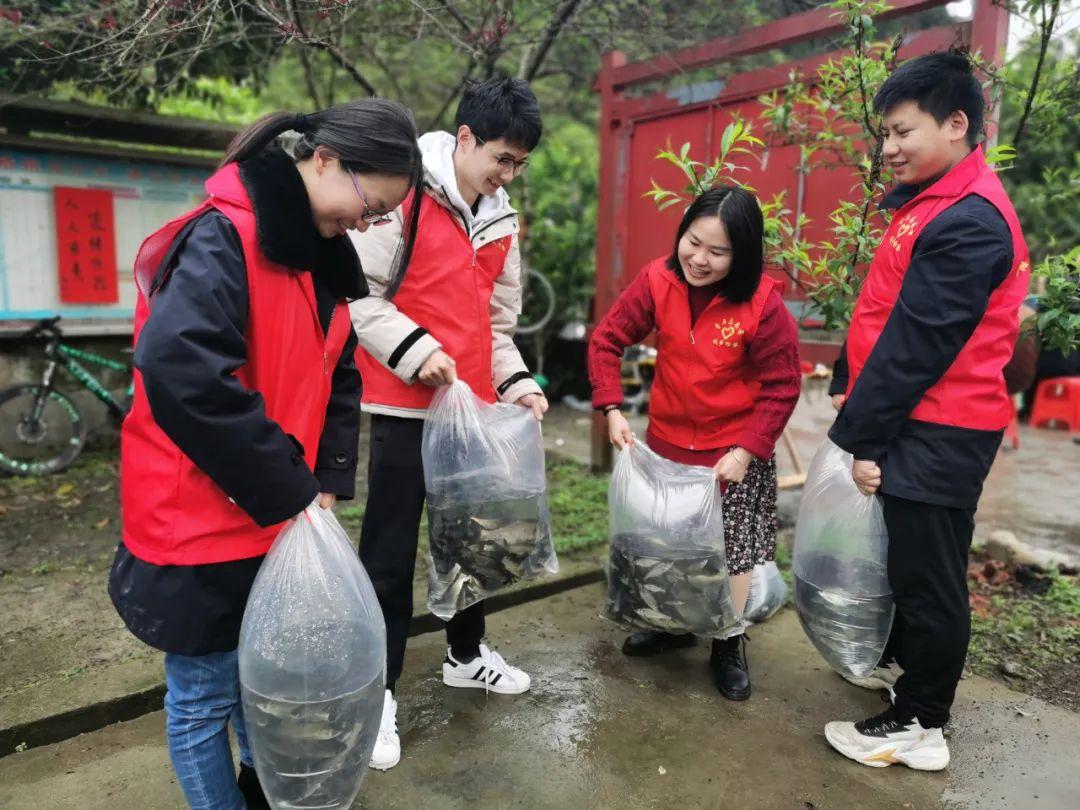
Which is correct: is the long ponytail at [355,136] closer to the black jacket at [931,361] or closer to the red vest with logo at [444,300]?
the red vest with logo at [444,300]

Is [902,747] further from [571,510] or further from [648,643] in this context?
[571,510]

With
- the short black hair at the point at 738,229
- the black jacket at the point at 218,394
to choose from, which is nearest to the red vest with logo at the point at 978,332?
the short black hair at the point at 738,229

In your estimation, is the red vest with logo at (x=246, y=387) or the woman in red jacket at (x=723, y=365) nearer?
the red vest with logo at (x=246, y=387)

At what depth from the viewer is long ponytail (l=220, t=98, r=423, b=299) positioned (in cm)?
161

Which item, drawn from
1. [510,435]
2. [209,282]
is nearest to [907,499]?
[510,435]

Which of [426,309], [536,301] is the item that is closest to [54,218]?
[426,309]

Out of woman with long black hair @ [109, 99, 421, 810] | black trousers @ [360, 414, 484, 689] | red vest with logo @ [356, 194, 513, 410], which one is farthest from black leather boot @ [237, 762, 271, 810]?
red vest with logo @ [356, 194, 513, 410]

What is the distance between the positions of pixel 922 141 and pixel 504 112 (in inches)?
46.3

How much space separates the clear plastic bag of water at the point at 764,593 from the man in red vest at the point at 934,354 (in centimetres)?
89

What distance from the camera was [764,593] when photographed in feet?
11.0

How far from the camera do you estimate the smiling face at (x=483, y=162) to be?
2.32m

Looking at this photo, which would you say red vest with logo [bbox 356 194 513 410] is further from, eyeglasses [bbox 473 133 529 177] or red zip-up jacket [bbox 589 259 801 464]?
red zip-up jacket [bbox 589 259 801 464]

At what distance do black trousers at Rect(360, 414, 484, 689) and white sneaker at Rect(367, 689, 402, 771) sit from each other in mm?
121

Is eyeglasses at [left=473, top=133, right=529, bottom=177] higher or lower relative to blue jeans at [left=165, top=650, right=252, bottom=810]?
higher
